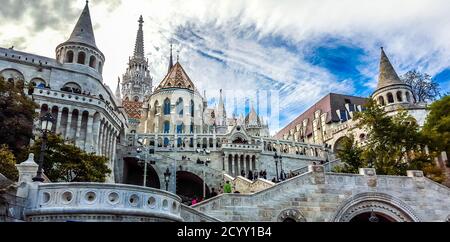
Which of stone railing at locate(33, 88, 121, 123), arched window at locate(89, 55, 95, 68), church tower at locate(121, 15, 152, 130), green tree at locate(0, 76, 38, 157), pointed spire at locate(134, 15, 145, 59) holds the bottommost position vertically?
green tree at locate(0, 76, 38, 157)

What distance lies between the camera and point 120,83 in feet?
261

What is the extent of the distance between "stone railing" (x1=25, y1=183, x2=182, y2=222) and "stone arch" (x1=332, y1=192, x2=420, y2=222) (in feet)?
37.3

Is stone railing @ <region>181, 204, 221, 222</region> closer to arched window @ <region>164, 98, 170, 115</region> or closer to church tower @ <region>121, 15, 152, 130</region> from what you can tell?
arched window @ <region>164, 98, 170, 115</region>

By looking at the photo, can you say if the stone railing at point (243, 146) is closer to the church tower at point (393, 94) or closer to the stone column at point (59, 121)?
the church tower at point (393, 94)

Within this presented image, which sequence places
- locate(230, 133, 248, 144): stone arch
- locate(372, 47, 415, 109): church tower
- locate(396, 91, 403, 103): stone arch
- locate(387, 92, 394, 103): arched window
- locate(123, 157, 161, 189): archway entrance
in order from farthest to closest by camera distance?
locate(387, 92, 394, 103): arched window, locate(396, 91, 403, 103): stone arch, locate(372, 47, 415, 109): church tower, locate(230, 133, 248, 144): stone arch, locate(123, 157, 161, 189): archway entrance

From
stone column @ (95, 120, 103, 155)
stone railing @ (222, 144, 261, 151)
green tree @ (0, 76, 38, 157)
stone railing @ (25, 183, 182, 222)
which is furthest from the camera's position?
stone railing @ (222, 144, 261, 151)

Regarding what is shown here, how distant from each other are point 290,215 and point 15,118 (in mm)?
16335

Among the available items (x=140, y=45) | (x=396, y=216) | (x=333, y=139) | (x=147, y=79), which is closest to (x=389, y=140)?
(x=396, y=216)

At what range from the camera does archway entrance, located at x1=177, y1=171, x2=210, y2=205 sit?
32.6 m

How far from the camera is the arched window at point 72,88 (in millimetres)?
29836

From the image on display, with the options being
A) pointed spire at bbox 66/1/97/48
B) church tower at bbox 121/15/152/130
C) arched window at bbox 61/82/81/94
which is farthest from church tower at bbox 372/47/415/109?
church tower at bbox 121/15/152/130

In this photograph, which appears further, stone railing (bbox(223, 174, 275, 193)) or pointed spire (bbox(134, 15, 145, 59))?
pointed spire (bbox(134, 15, 145, 59))
